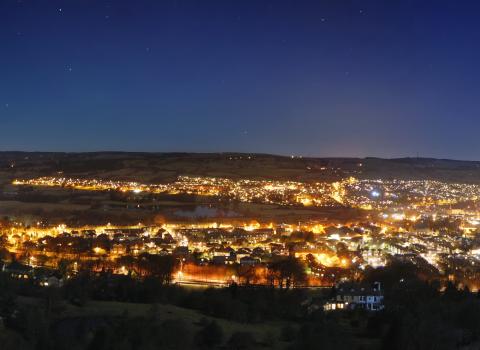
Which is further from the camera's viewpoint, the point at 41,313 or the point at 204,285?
the point at 204,285

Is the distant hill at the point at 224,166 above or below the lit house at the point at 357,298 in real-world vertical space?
above

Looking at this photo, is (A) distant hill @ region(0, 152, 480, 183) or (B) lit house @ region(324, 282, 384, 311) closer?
(B) lit house @ region(324, 282, 384, 311)

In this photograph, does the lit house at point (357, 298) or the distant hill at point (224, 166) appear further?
the distant hill at point (224, 166)

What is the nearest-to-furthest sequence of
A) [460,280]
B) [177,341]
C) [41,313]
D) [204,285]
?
1. [177,341]
2. [41,313]
3. [204,285]
4. [460,280]

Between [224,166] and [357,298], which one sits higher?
[224,166]

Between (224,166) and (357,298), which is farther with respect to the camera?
(224,166)

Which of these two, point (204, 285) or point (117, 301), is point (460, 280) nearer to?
point (204, 285)

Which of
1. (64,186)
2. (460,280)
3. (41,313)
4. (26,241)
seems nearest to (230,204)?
(64,186)

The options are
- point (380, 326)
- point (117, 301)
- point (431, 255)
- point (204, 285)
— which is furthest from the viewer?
point (431, 255)
